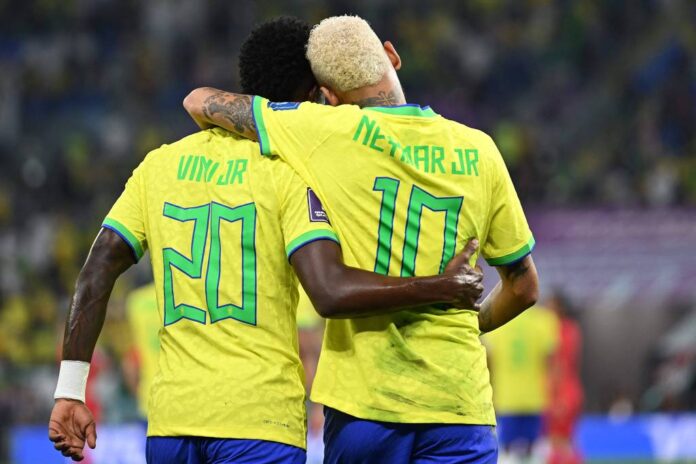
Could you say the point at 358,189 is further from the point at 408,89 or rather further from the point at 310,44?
the point at 408,89

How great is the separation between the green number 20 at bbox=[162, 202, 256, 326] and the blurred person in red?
8.90 metres

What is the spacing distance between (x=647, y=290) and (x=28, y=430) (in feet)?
24.3

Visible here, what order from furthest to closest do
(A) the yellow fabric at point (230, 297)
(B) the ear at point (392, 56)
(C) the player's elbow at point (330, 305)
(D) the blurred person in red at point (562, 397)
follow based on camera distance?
(D) the blurred person in red at point (562, 397) → (B) the ear at point (392, 56) → (A) the yellow fabric at point (230, 297) → (C) the player's elbow at point (330, 305)

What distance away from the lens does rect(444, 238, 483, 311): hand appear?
3846 mm

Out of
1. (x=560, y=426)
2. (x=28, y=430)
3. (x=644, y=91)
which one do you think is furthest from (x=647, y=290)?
(x=28, y=430)

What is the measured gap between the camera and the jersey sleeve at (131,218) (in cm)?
413

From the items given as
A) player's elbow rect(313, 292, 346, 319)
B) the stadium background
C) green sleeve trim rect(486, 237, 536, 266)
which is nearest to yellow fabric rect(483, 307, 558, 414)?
the stadium background

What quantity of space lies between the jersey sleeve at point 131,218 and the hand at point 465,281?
3.41 ft

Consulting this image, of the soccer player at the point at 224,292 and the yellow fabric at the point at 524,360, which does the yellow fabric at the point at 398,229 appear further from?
the yellow fabric at the point at 524,360

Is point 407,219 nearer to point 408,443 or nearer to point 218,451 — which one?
point 408,443

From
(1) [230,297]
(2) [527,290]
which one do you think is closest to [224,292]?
(1) [230,297]

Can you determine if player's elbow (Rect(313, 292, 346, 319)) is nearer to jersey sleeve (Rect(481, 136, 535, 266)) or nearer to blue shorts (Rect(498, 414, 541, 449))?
jersey sleeve (Rect(481, 136, 535, 266))

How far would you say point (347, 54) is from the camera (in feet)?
13.2

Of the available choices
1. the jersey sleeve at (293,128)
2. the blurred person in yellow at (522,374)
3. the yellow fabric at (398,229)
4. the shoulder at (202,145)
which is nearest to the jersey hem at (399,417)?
the yellow fabric at (398,229)
